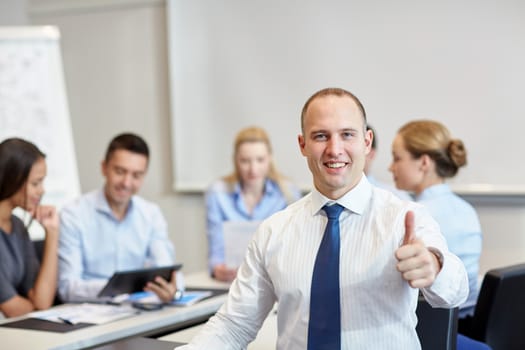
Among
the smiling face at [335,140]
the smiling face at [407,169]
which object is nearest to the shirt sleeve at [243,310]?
the smiling face at [335,140]

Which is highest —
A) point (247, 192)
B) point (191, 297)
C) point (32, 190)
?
point (32, 190)

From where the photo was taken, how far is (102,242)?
143 inches

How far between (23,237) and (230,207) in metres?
1.24

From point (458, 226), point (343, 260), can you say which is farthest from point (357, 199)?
Answer: point (458, 226)

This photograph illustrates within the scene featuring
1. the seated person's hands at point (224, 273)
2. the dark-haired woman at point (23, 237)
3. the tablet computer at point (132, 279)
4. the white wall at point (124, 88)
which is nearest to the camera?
the tablet computer at point (132, 279)

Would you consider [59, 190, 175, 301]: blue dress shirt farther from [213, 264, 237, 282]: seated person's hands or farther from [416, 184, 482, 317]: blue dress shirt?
[416, 184, 482, 317]: blue dress shirt

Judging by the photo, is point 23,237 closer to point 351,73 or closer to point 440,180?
point 440,180

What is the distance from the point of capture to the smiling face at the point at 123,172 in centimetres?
354

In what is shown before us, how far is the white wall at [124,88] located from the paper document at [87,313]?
252 cm

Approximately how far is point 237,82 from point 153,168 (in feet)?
3.17

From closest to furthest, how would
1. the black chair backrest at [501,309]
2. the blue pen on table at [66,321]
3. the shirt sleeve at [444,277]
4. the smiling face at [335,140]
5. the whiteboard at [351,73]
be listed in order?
the shirt sleeve at [444,277], the smiling face at [335,140], the black chair backrest at [501,309], the blue pen on table at [66,321], the whiteboard at [351,73]

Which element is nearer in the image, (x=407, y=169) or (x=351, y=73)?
(x=407, y=169)

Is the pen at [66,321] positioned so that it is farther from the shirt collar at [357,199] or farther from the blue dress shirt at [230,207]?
the blue dress shirt at [230,207]

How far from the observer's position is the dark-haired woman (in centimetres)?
317
